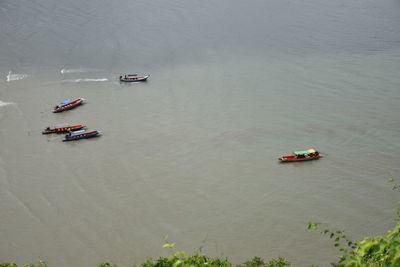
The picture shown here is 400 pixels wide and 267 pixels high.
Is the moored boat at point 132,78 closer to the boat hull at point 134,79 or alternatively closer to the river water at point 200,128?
the boat hull at point 134,79

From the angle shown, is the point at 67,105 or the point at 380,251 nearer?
the point at 380,251

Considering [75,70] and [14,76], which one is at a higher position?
[75,70]

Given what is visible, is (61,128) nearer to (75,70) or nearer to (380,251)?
(75,70)

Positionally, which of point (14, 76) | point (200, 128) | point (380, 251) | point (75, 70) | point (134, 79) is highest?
point (75, 70)

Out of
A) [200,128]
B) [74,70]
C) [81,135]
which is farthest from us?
[74,70]

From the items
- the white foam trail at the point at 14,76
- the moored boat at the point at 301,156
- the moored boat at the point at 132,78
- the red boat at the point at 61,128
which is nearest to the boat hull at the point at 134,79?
the moored boat at the point at 132,78

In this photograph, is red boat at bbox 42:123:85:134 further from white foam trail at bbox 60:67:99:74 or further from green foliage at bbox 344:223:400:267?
green foliage at bbox 344:223:400:267

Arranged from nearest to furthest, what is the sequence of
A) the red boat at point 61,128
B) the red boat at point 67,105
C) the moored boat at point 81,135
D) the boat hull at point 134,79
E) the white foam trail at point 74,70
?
the moored boat at point 81,135 < the red boat at point 61,128 < the red boat at point 67,105 < the boat hull at point 134,79 < the white foam trail at point 74,70

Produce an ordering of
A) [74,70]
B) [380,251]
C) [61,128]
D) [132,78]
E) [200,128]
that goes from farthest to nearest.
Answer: [74,70] → [132,78] → [61,128] → [200,128] → [380,251]

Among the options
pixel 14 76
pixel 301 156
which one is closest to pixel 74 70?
pixel 14 76

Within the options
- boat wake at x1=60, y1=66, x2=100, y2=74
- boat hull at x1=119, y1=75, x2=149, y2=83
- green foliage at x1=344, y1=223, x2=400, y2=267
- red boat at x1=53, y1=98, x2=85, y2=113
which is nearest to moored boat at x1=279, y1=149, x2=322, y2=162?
boat hull at x1=119, y1=75, x2=149, y2=83
